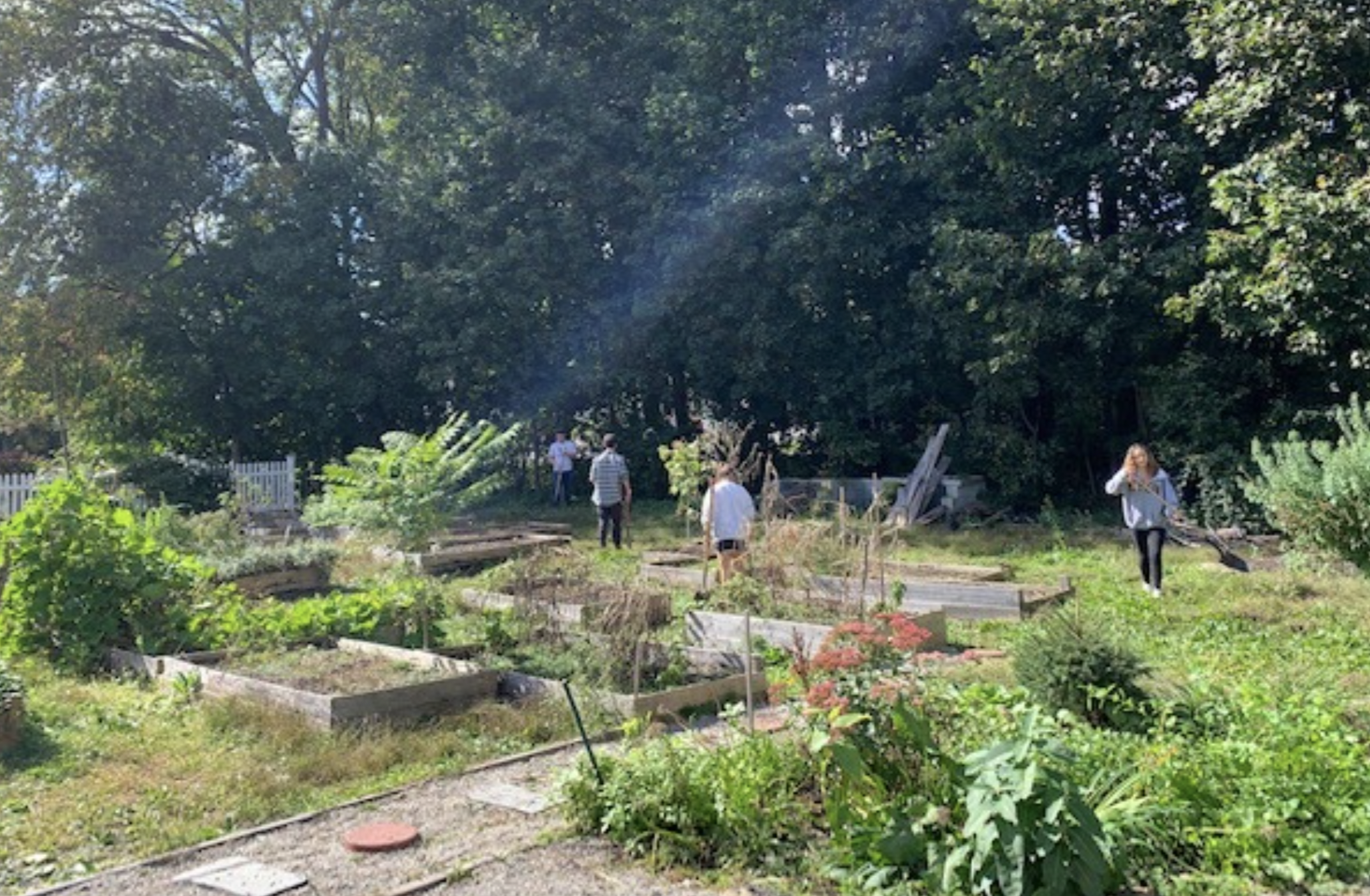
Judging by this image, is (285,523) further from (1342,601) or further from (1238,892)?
(1238,892)

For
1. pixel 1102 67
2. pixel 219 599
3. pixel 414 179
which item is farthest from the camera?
pixel 414 179

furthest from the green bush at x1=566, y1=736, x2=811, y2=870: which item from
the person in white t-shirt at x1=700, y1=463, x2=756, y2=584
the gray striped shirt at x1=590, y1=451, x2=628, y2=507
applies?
the gray striped shirt at x1=590, y1=451, x2=628, y2=507

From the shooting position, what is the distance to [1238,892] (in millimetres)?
4336

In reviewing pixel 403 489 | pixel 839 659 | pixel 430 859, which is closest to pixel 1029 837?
pixel 839 659

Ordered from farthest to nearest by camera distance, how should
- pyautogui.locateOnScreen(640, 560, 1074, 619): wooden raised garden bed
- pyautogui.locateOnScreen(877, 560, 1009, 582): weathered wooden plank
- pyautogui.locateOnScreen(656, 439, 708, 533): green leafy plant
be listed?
pyautogui.locateOnScreen(656, 439, 708, 533): green leafy plant → pyautogui.locateOnScreen(877, 560, 1009, 582): weathered wooden plank → pyautogui.locateOnScreen(640, 560, 1074, 619): wooden raised garden bed

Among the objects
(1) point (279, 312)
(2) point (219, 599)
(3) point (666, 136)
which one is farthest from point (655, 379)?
(2) point (219, 599)

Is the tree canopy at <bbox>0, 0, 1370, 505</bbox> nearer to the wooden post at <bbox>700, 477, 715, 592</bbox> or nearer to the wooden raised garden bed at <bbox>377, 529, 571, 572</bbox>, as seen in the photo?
the wooden raised garden bed at <bbox>377, 529, 571, 572</bbox>

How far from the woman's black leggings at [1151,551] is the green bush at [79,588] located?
349 inches

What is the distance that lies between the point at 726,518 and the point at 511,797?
553 centimetres

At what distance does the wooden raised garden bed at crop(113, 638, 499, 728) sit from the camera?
23.9ft

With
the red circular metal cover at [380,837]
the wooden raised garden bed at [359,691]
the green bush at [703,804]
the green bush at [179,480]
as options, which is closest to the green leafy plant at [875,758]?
the green bush at [703,804]

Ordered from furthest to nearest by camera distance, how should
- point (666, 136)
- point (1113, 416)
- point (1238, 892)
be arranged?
point (666, 136) → point (1113, 416) → point (1238, 892)

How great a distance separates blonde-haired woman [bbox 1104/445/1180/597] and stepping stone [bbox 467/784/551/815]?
7.35m

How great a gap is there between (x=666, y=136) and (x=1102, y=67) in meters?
8.77
